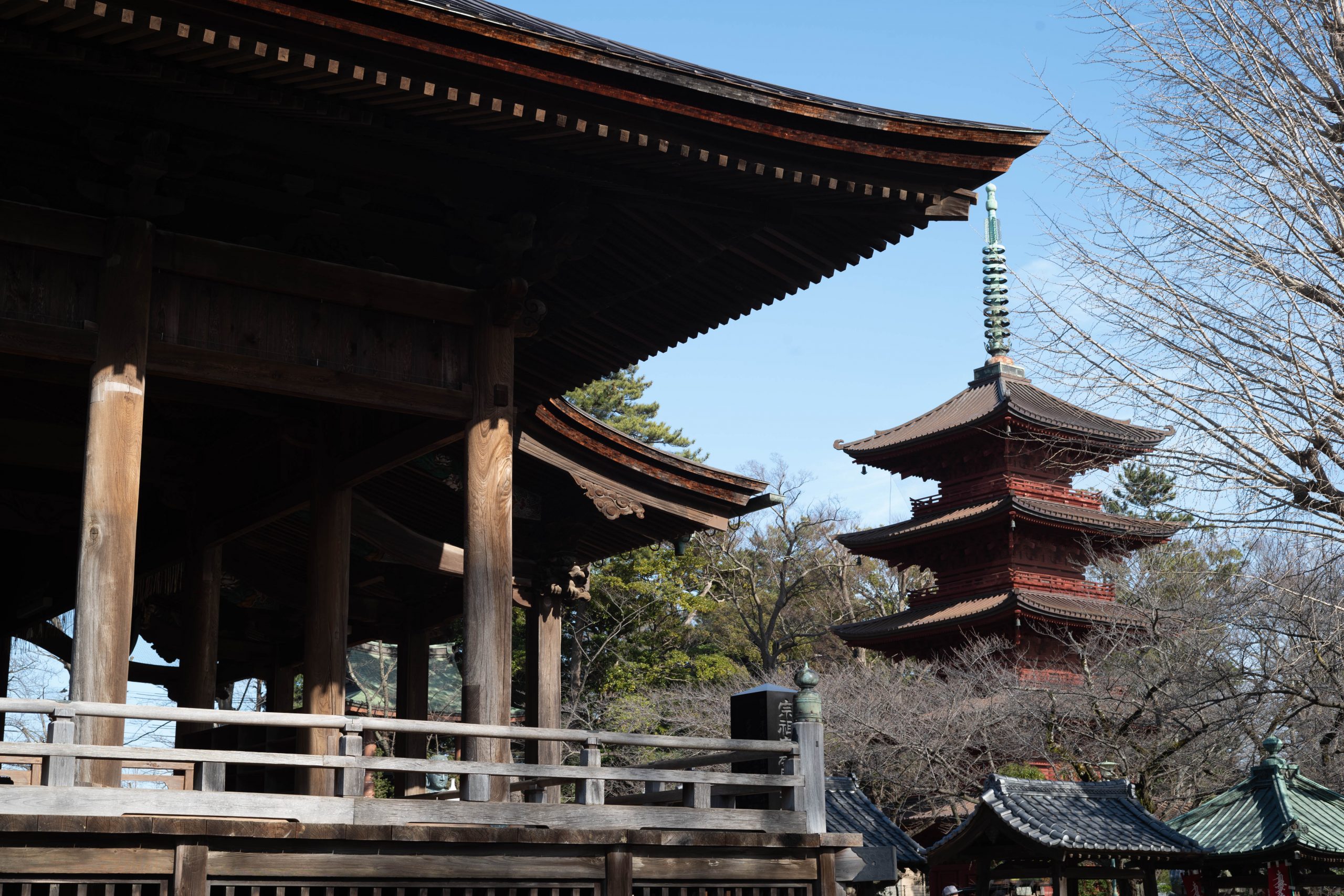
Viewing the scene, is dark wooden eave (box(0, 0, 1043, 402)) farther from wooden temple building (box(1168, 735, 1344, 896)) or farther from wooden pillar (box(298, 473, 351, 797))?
wooden temple building (box(1168, 735, 1344, 896))

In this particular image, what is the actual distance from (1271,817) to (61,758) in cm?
1400

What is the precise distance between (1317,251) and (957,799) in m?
18.9

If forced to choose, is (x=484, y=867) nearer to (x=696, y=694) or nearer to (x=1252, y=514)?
(x=1252, y=514)

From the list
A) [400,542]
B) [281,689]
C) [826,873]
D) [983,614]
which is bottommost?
[826,873]

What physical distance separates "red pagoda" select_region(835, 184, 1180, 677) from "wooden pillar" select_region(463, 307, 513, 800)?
26105mm

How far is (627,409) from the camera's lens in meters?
48.6

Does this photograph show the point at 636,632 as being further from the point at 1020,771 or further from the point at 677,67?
the point at 677,67

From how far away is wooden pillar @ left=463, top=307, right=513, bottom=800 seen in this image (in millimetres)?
7203

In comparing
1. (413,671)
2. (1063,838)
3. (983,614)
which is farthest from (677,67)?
(983,614)

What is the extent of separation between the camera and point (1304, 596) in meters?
8.98

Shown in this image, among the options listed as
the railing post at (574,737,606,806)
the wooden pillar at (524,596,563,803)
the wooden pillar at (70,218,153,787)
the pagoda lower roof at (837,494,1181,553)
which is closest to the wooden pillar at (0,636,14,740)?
the wooden pillar at (524,596,563,803)

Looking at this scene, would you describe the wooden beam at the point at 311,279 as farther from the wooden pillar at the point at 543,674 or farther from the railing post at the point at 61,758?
the wooden pillar at the point at 543,674

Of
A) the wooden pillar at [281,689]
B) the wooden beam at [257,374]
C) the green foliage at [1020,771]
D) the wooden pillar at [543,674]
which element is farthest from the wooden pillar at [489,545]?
the green foliage at [1020,771]

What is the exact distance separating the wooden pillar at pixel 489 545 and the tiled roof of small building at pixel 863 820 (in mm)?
9538
